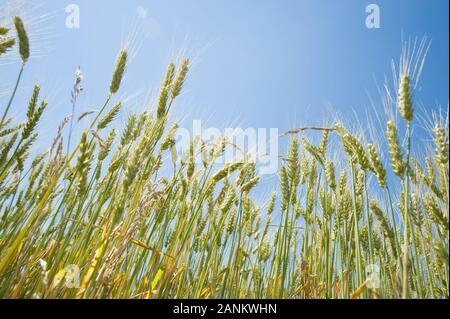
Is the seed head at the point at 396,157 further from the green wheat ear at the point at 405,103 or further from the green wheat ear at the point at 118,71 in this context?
the green wheat ear at the point at 118,71

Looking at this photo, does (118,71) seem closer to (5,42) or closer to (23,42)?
(23,42)

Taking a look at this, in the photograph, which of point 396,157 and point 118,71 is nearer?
point 396,157

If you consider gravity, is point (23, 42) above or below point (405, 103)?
above

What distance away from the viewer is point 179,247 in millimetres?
1792

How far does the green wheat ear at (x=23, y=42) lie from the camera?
2.06m

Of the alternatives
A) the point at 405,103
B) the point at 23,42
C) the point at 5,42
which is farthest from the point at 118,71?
the point at 405,103

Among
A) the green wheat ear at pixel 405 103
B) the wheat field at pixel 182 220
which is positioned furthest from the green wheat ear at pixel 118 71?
the green wheat ear at pixel 405 103

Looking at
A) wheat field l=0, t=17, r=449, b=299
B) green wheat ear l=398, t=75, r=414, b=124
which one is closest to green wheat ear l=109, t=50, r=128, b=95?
wheat field l=0, t=17, r=449, b=299

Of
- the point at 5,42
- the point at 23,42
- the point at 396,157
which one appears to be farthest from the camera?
the point at 5,42

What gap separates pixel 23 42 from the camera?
2080mm

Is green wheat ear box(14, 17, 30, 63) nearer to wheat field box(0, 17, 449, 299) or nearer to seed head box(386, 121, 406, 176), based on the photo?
wheat field box(0, 17, 449, 299)
